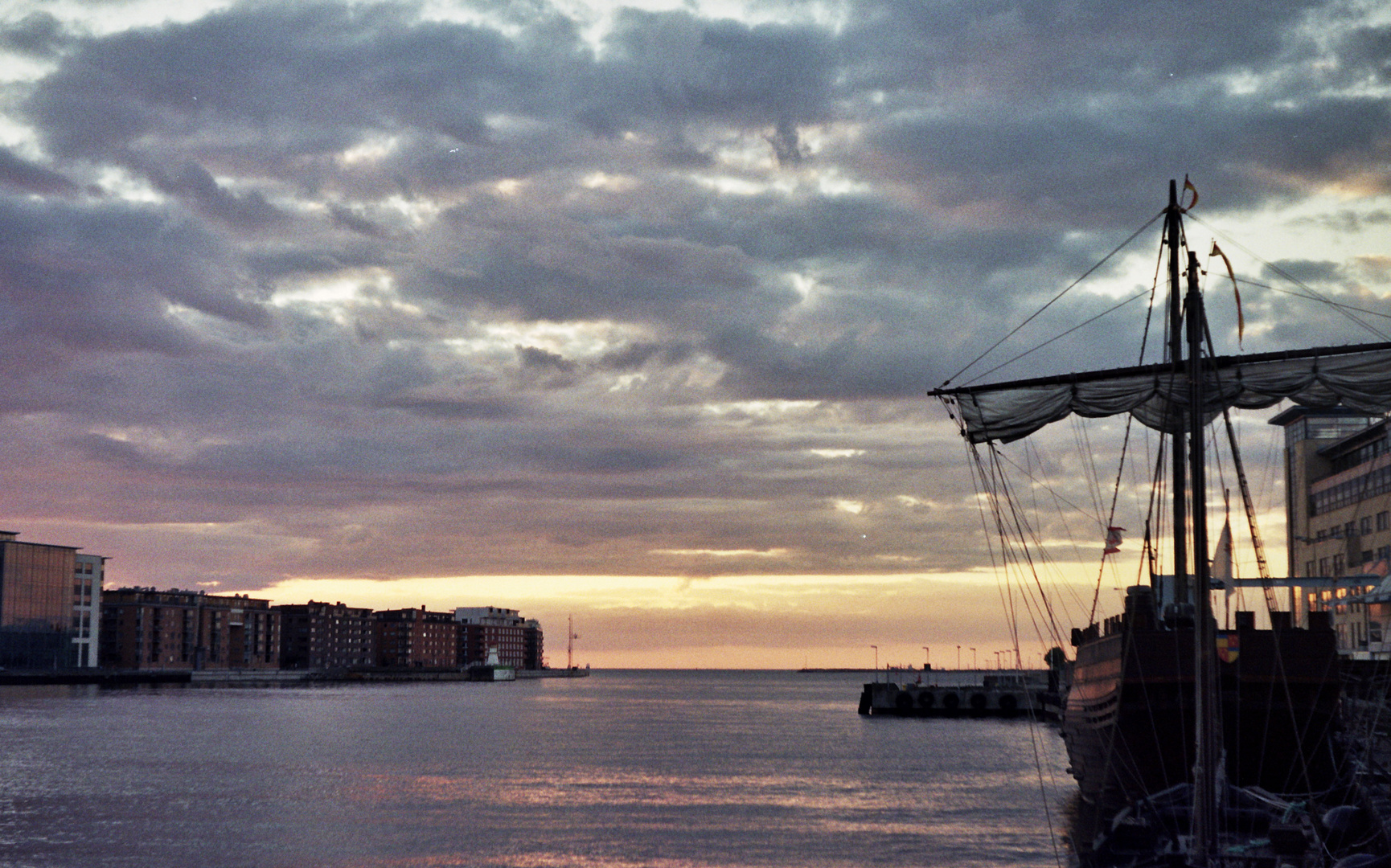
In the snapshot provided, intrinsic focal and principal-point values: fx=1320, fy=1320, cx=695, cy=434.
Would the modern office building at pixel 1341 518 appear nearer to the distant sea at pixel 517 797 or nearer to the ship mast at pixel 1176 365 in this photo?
the distant sea at pixel 517 797

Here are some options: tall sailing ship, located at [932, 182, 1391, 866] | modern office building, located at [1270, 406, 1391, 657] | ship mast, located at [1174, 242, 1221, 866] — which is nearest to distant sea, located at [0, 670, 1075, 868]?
tall sailing ship, located at [932, 182, 1391, 866]

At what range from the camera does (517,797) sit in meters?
70.2

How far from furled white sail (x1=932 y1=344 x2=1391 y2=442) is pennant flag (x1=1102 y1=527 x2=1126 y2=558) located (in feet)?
20.9

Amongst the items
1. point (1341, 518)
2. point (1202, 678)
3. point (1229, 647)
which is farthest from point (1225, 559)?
point (1341, 518)

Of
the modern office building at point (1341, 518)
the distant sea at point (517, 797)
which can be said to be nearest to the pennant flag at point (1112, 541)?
the distant sea at point (517, 797)

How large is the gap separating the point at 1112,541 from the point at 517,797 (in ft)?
124

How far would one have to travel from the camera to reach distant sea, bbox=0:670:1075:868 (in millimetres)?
50562

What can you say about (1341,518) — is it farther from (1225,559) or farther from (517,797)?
(1225,559)

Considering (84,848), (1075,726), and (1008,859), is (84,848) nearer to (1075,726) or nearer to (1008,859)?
(1008,859)

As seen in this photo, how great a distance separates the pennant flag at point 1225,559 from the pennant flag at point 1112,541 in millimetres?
6662

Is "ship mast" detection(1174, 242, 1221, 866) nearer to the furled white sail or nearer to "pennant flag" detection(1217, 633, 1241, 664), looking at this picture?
the furled white sail

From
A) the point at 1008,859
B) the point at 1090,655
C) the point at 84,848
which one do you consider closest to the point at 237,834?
the point at 84,848

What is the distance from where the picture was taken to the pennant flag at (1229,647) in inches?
1608

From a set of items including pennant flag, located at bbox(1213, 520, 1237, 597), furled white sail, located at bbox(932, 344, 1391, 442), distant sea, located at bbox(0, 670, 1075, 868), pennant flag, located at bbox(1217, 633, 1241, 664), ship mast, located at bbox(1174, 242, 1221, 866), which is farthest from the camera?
distant sea, located at bbox(0, 670, 1075, 868)
